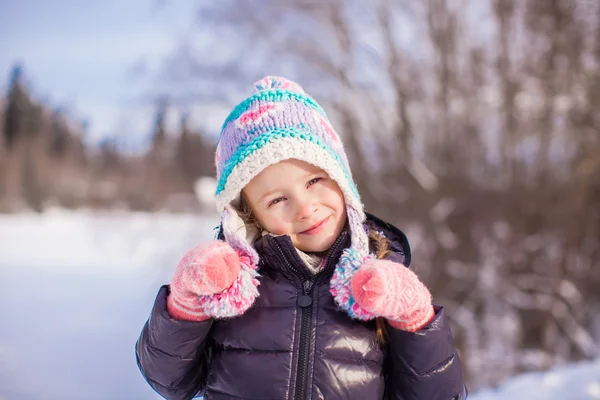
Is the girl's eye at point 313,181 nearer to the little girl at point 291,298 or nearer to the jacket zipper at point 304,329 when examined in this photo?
the little girl at point 291,298

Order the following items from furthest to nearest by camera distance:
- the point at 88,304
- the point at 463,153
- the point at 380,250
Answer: the point at 463,153
the point at 88,304
the point at 380,250

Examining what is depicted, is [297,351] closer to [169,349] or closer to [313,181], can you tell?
[169,349]

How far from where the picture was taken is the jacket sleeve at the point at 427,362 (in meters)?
1.14

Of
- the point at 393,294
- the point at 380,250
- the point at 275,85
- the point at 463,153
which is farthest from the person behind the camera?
the point at 463,153

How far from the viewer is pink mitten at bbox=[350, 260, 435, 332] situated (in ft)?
3.56

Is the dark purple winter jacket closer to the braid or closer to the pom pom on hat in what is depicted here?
the braid

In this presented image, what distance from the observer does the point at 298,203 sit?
1.25 m

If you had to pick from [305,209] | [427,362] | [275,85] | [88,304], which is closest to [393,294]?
[427,362]

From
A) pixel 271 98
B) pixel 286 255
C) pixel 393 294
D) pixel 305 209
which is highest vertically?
pixel 271 98

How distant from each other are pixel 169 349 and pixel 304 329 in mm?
339

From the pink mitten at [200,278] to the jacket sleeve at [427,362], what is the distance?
432 millimetres

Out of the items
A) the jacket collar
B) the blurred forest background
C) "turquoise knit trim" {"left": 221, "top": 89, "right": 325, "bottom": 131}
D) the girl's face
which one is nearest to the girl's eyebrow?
the girl's face

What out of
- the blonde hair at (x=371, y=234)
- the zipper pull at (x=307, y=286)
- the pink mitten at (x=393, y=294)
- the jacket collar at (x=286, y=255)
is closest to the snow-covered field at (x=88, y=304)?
the blonde hair at (x=371, y=234)

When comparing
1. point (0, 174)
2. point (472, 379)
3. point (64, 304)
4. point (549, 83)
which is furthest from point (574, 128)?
point (0, 174)
